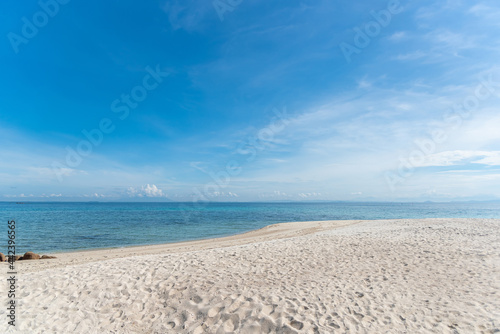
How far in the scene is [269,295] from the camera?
665cm

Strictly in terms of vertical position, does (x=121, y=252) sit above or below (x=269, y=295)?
below

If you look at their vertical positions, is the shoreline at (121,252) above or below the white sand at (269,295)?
below

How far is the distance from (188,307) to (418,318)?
5.56 m

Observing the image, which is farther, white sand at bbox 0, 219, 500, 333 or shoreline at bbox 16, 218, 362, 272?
shoreline at bbox 16, 218, 362, 272

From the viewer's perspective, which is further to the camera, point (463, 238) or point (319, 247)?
point (463, 238)

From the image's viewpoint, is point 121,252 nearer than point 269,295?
No

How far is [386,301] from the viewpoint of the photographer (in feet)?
20.8

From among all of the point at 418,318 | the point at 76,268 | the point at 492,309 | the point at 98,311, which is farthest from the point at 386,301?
the point at 76,268

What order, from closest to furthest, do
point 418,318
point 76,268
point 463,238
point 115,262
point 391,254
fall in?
point 418,318
point 76,268
point 115,262
point 391,254
point 463,238

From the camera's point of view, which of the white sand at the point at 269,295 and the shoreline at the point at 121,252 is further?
the shoreline at the point at 121,252

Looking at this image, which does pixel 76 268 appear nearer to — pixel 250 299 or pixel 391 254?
pixel 250 299

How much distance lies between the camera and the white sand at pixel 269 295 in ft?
18.2

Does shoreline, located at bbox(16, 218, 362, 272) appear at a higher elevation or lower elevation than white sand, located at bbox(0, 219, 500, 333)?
lower

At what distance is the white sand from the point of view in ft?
18.2
